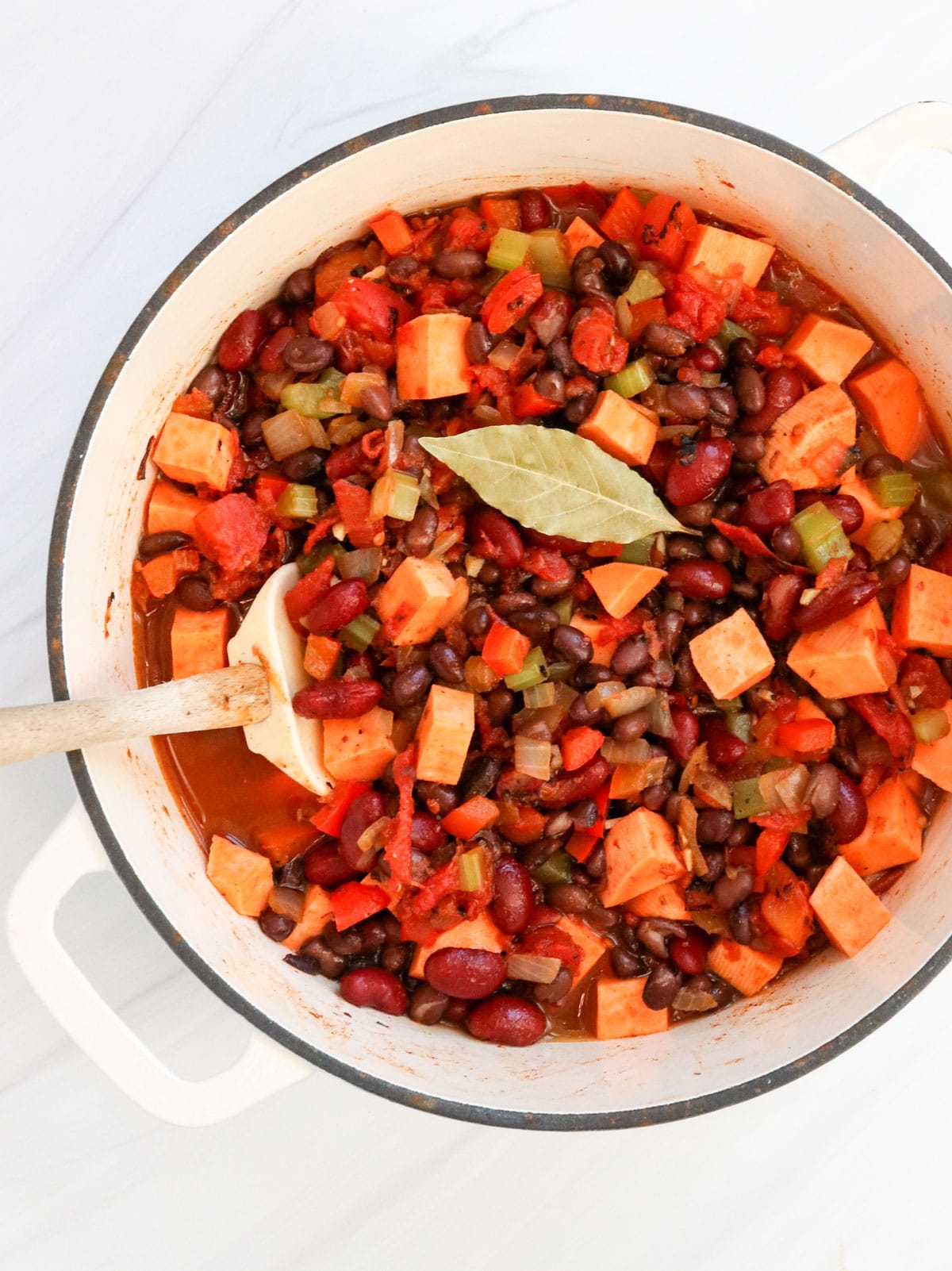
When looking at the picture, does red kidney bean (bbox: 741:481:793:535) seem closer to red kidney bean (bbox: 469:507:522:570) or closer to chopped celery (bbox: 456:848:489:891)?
red kidney bean (bbox: 469:507:522:570)

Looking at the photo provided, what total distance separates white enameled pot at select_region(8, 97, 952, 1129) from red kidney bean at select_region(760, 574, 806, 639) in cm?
60

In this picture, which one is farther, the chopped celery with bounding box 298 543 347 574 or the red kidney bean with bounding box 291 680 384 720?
the chopped celery with bounding box 298 543 347 574

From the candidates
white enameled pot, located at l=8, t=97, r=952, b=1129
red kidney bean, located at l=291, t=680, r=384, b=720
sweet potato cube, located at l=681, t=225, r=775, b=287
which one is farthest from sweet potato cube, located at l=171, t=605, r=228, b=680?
sweet potato cube, located at l=681, t=225, r=775, b=287

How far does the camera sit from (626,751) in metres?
2.34

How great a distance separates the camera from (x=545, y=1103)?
2.20 m

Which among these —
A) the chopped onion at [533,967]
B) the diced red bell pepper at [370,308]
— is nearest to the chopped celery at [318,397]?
the diced red bell pepper at [370,308]

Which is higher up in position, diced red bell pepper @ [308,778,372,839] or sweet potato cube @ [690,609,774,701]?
sweet potato cube @ [690,609,774,701]

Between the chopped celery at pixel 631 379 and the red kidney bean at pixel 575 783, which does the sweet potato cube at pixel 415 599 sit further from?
the chopped celery at pixel 631 379

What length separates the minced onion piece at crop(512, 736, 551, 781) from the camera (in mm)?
2311

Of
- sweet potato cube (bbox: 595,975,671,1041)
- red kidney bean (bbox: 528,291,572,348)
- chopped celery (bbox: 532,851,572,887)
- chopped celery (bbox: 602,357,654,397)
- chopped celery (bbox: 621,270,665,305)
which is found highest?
chopped celery (bbox: 621,270,665,305)

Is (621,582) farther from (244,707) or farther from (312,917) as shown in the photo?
(312,917)

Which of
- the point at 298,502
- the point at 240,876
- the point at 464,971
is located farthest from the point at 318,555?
the point at 464,971

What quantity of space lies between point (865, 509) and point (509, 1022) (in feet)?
4.66

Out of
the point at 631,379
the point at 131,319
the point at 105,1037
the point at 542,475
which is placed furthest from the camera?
the point at 131,319
